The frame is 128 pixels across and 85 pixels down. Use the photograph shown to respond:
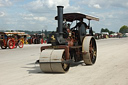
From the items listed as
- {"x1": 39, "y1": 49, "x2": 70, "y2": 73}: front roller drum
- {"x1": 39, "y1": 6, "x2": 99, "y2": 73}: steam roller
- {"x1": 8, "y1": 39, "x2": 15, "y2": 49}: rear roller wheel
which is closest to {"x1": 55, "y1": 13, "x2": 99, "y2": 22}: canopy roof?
{"x1": 39, "y1": 6, "x2": 99, "y2": 73}: steam roller

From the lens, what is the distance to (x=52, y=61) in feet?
23.4

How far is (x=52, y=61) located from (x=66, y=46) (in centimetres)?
76

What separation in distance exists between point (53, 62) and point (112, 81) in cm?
202

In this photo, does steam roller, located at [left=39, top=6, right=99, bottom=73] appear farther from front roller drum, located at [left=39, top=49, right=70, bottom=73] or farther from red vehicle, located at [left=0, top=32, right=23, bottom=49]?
Result: red vehicle, located at [left=0, top=32, right=23, bottom=49]

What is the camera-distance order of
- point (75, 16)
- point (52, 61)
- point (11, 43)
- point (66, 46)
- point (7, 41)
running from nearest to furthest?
1. point (52, 61)
2. point (66, 46)
3. point (75, 16)
4. point (7, 41)
5. point (11, 43)

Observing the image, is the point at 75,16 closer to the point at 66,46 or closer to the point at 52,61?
the point at 66,46

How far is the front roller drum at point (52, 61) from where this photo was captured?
7.08 metres

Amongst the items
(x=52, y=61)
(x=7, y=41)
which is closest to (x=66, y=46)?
(x=52, y=61)

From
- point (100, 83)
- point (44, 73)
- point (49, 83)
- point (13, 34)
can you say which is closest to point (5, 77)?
point (44, 73)

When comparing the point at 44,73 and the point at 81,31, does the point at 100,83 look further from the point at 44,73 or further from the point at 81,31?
the point at 81,31

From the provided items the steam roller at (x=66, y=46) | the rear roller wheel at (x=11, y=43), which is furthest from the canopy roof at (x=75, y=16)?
the rear roller wheel at (x=11, y=43)

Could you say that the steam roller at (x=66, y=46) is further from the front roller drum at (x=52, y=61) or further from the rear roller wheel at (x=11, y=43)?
the rear roller wheel at (x=11, y=43)

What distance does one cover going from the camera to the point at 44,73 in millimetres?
7434

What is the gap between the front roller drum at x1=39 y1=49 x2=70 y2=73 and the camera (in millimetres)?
7084
